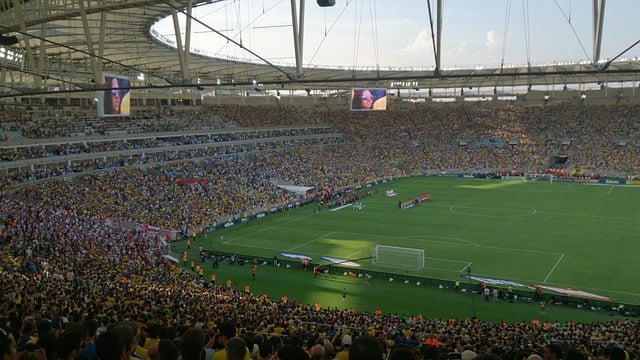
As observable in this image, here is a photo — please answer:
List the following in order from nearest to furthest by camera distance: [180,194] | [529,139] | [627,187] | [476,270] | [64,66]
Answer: [476,270] → [180,194] → [64,66] → [627,187] → [529,139]

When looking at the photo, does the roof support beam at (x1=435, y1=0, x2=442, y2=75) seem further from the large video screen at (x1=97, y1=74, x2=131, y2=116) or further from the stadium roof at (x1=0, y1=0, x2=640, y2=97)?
the large video screen at (x1=97, y1=74, x2=131, y2=116)

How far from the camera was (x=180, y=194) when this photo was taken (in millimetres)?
42281

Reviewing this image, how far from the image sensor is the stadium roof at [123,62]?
14.8 m

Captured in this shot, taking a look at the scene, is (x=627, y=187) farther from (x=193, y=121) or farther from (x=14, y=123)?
(x=14, y=123)

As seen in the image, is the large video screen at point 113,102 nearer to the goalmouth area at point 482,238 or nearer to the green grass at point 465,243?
the green grass at point 465,243

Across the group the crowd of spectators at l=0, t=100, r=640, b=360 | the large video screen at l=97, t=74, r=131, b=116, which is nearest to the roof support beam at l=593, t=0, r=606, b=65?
the crowd of spectators at l=0, t=100, r=640, b=360

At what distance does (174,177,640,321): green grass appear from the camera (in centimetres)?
2383

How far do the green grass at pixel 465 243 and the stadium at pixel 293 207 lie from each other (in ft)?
0.60

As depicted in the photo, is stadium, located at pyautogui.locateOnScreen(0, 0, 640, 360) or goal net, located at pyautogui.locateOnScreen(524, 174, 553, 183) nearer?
stadium, located at pyautogui.locateOnScreen(0, 0, 640, 360)

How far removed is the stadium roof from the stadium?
236 mm

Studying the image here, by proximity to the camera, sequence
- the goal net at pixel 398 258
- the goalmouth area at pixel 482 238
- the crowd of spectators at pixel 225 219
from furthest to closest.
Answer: the goal net at pixel 398 258, the goalmouth area at pixel 482 238, the crowd of spectators at pixel 225 219

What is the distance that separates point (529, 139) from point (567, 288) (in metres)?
51.6

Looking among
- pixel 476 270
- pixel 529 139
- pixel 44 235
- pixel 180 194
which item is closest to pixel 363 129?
pixel 529 139

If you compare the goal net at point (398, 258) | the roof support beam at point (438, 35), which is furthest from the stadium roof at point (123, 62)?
the goal net at point (398, 258)
